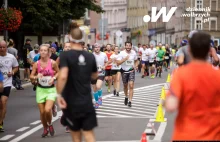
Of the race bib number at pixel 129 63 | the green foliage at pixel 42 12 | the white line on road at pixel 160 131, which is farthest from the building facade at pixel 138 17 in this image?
the white line on road at pixel 160 131

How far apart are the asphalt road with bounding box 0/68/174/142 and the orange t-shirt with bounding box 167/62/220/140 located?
7542mm

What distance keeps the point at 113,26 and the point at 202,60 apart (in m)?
117

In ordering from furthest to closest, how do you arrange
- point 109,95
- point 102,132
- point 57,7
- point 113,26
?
point 113,26 → point 57,7 → point 109,95 → point 102,132

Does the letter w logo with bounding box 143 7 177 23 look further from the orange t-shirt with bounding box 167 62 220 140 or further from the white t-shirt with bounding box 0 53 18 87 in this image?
the orange t-shirt with bounding box 167 62 220 140

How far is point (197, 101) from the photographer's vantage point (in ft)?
23.3

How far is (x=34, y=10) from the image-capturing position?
45625mm

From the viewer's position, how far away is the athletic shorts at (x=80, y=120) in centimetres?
997

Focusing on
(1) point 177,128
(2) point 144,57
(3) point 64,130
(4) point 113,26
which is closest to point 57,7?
(2) point 144,57

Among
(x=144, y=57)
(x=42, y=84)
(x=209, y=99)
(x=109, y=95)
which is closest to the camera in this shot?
(x=209, y=99)

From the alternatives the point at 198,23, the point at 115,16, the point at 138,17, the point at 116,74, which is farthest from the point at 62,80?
the point at 138,17

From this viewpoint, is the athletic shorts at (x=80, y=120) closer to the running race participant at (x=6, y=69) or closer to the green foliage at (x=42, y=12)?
the running race participant at (x=6, y=69)

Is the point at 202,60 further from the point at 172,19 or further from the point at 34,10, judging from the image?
the point at 172,19

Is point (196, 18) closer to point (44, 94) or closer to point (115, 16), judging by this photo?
point (115, 16)

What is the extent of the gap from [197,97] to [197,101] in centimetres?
3
